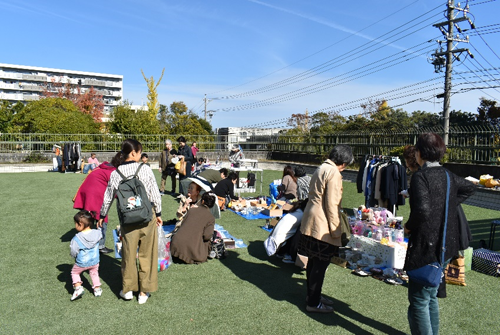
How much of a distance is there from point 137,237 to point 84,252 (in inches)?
27.3

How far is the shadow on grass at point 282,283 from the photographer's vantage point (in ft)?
12.0

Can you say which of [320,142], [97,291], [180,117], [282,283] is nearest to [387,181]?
[282,283]

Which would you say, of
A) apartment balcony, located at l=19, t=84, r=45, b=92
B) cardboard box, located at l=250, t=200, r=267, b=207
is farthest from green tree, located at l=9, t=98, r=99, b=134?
apartment balcony, located at l=19, t=84, r=45, b=92

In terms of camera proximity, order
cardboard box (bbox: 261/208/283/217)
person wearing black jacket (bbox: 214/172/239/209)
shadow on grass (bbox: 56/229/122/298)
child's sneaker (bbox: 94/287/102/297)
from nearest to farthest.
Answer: child's sneaker (bbox: 94/287/102/297)
shadow on grass (bbox: 56/229/122/298)
cardboard box (bbox: 261/208/283/217)
person wearing black jacket (bbox: 214/172/239/209)

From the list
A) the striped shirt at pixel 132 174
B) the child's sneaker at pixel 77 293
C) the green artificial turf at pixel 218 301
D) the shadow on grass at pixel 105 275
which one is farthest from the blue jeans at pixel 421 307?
the child's sneaker at pixel 77 293

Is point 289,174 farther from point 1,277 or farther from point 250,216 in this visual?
point 1,277

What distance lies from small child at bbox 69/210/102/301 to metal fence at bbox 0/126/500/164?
12030 mm

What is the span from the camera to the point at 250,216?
8516 millimetres

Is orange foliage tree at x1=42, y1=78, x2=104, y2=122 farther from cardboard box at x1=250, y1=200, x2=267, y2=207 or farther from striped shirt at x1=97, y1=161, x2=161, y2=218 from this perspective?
striped shirt at x1=97, y1=161, x2=161, y2=218

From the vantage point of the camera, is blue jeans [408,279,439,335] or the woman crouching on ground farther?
the woman crouching on ground

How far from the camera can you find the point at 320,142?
20750 mm

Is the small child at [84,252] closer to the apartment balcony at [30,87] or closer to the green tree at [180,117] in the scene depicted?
the green tree at [180,117]

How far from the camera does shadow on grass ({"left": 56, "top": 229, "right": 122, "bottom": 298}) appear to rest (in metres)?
4.42

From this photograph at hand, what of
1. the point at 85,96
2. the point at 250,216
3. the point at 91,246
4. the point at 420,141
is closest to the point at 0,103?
the point at 85,96
